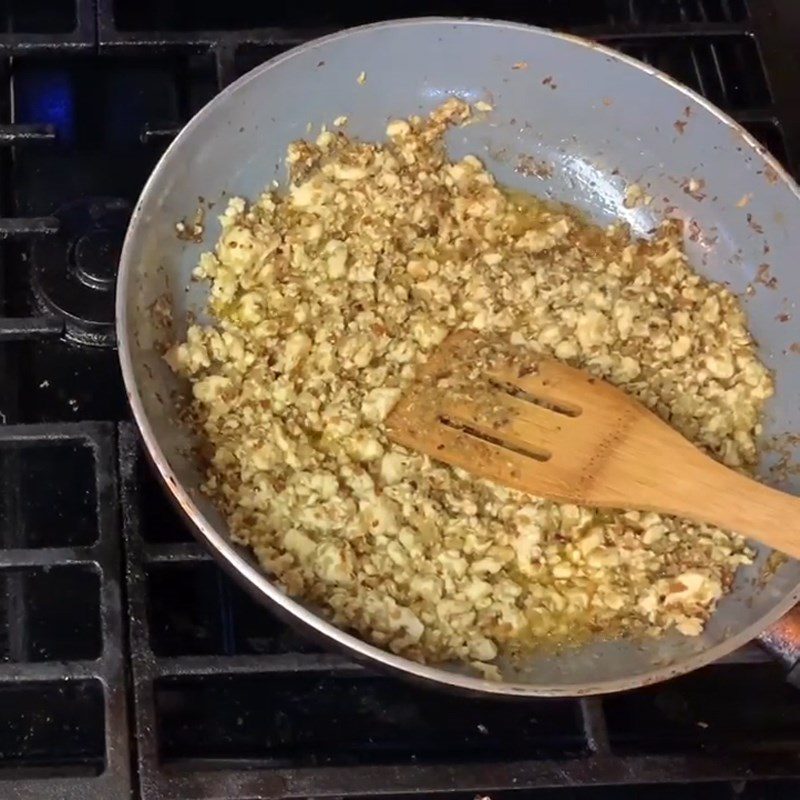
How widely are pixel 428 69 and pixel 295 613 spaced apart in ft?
1.76

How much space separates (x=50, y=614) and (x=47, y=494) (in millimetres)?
99

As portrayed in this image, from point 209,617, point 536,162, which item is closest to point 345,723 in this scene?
point 209,617

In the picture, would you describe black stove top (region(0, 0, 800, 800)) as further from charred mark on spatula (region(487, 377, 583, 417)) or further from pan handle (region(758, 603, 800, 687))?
charred mark on spatula (region(487, 377, 583, 417))

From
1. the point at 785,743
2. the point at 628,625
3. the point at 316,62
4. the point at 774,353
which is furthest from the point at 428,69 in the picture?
the point at 785,743

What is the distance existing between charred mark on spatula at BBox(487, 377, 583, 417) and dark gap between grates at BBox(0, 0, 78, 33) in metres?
0.56

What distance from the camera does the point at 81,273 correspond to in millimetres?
916

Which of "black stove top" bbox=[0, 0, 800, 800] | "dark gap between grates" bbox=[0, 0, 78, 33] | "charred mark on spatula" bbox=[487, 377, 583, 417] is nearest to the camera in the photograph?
"black stove top" bbox=[0, 0, 800, 800]

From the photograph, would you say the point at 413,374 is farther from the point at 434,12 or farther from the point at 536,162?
the point at 434,12

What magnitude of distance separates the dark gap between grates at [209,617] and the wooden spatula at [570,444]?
18 centimetres

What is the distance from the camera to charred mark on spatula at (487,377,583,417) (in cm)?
87

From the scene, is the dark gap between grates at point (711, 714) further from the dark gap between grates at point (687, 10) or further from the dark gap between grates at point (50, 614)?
the dark gap between grates at point (687, 10)

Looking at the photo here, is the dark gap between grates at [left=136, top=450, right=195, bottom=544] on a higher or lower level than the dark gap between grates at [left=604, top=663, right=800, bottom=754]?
higher

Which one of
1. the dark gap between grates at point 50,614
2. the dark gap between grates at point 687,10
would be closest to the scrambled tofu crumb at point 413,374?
the dark gap between grates at point 50,614

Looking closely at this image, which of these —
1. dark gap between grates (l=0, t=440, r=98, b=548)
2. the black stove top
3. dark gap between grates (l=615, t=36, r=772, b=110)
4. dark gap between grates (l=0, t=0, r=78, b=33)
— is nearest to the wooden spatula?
the black stove top
